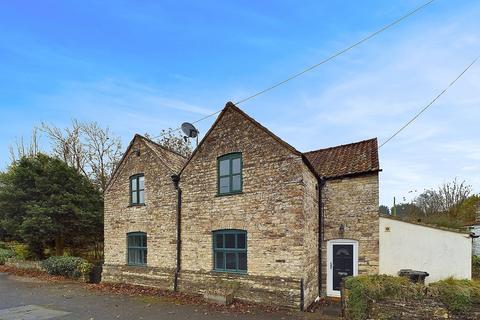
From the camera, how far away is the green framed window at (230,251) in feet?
40.7

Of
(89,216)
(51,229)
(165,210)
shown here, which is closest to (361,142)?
(165,210)

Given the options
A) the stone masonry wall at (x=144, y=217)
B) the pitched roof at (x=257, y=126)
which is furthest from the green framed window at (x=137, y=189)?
the pitched roof at (x=257, y=126)

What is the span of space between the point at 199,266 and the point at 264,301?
317cm

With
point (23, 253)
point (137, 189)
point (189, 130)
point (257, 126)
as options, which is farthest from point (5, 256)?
point (257, 126)

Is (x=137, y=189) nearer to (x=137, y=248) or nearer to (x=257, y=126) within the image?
(x=137, y=248)

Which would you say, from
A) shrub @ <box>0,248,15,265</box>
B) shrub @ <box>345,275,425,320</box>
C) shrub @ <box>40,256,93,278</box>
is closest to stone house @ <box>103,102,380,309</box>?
shrub @ <box>345,275,425,320</box>

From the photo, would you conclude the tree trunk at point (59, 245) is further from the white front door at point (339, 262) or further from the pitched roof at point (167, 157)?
the white front door at point (339, 262)

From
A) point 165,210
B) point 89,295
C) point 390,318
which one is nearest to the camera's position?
point 390,318

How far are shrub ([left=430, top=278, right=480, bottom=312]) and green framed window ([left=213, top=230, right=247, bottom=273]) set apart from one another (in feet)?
19.8

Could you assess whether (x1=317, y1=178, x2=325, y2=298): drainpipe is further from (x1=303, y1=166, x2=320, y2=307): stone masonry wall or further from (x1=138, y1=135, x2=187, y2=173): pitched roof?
(x1=138, y1=135, x2=187, y2=173): pitched roof

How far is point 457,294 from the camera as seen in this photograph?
27.2 ft

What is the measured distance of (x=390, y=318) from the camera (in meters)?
8.83

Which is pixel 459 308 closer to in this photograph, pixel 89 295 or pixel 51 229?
pixel 89 295

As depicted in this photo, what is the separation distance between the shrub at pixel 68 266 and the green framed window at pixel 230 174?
33.9 feet
